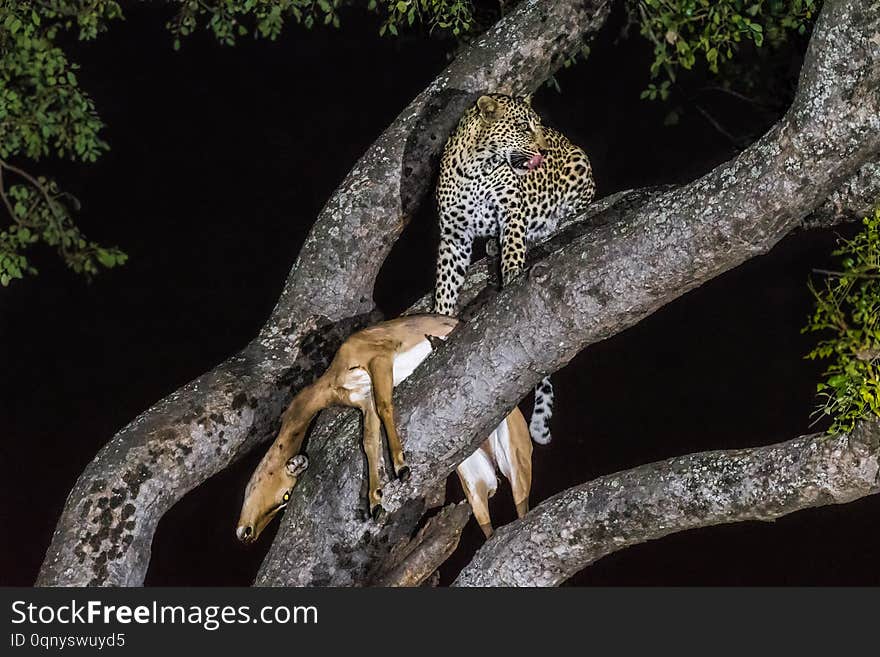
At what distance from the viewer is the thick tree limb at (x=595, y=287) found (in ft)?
11.0

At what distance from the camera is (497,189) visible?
472cm

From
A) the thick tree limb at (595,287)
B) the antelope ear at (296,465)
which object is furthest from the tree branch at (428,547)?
the antelope ear at (296,465)

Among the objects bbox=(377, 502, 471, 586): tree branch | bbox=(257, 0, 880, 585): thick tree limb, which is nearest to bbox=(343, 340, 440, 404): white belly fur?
bbox=(257, 0, 880, 585): thick tree limb

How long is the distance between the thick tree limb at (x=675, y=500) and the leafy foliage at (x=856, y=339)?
0.08 m

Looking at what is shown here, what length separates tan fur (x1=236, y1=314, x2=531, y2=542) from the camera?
4.02 meters

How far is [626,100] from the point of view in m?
6.47

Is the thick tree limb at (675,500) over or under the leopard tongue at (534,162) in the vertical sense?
under

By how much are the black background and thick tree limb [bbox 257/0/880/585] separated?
2376mm

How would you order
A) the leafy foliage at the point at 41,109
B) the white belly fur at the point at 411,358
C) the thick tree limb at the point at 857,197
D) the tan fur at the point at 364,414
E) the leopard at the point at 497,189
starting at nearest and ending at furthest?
the tan fur at the point at 364,414
the white belly fur at the point at 411,358
the thick tree limb at the point at 857,197
the leopard at the point at 497,189
the leafy foliage at the point at 41,109

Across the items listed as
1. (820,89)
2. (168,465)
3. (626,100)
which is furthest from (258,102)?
(820,89)

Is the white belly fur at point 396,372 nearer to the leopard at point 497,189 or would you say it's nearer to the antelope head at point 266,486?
the antelope head at point 266,486

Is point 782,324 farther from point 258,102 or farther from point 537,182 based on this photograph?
point 258,102

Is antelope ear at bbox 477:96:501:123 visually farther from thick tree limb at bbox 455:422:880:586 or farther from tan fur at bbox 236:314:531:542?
thick tree limb at bbox 455:422:880:586
